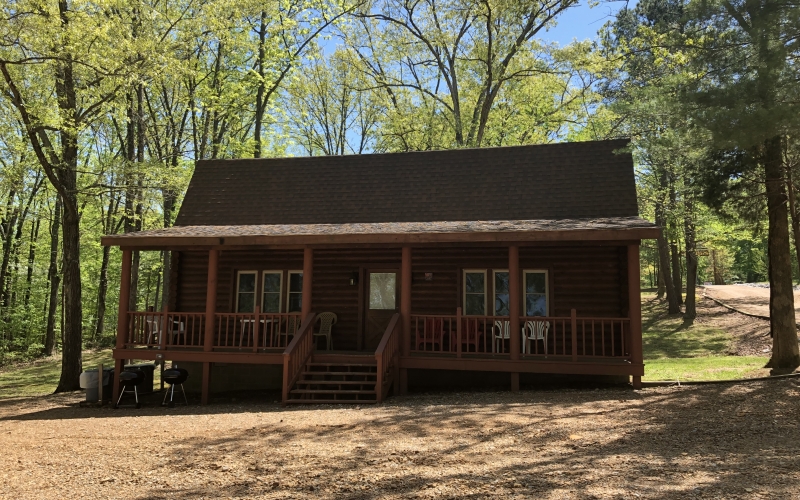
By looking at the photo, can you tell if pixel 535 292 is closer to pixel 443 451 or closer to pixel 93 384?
pixel 443 451

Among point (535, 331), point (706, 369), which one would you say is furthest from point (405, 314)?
point (706, 369)

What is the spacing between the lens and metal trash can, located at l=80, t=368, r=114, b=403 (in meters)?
11.8

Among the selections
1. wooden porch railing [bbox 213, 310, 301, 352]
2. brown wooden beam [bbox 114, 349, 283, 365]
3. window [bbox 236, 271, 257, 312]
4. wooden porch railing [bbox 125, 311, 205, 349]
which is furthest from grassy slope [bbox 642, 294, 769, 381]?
wooden porch railing [bbox 125, 311, 205, 349]

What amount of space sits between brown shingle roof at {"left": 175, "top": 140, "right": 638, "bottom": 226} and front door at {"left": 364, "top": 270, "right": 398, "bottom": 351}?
1393 mm

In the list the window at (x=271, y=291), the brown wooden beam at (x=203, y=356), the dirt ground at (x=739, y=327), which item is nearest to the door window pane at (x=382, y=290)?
the window at (x=271, y=291)

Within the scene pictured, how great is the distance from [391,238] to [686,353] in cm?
1161

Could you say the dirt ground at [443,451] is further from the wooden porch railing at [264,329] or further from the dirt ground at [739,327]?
the dirt ground at [739,327]

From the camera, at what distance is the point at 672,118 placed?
9062 mm

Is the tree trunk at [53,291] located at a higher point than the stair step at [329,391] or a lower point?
higher

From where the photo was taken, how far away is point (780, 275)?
34.8 ft

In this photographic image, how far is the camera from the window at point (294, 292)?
43.2ft

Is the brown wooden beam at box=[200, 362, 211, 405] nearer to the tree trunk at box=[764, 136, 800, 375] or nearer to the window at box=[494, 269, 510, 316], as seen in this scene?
the window at box=[494, 269, 510, 316]

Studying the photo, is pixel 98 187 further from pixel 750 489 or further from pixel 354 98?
pixel 354 98

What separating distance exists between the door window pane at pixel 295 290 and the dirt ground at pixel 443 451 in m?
4.19
